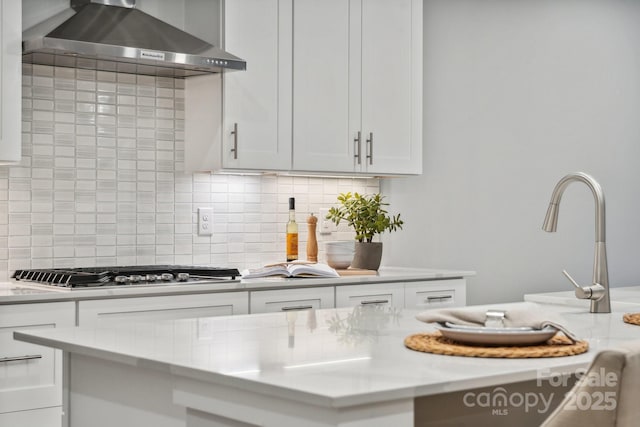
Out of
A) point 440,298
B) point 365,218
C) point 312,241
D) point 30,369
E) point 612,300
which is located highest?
point 365,218

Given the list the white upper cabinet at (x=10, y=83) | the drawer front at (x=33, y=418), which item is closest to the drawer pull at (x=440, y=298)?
the drawer front at (x=33, y=418)

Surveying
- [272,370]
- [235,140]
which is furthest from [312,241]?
[272,370]

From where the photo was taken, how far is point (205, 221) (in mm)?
4137

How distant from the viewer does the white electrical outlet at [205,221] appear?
162 inches

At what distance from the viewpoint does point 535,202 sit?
16.7 ft

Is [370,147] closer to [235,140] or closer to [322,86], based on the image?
[322,86]

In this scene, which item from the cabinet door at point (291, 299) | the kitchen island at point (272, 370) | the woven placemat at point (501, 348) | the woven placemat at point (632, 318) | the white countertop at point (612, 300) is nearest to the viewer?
the kitchen island at point (272, 370)

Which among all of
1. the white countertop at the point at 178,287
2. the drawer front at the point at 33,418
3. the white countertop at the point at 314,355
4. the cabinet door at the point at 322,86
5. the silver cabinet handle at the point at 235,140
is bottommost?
the drawer front at the point at 33,418

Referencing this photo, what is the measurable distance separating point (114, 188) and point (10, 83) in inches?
29.9

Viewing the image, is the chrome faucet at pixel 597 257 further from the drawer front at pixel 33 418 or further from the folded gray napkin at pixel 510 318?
the drawer front at pixel 33 418

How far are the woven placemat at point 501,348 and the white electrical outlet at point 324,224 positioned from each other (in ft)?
9.22

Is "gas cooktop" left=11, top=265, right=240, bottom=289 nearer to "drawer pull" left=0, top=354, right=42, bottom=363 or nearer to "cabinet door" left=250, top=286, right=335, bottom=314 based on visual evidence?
"cabinet door" left=250, top=286, right=335, bottom=314

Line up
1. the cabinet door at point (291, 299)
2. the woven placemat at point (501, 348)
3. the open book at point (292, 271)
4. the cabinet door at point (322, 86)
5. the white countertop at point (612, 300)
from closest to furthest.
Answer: the woven placemat at point (501, 348)
the white countertop at point (612, 300)
the cabinet door at point (291, 299)
the open book at point (292, 271)
the cabinet door at point (322, 86)

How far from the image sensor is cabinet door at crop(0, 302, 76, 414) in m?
Answer: 2.92
